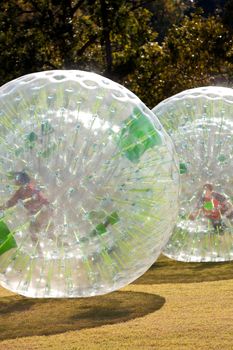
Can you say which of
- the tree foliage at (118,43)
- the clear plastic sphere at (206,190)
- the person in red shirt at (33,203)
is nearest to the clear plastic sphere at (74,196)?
the person in red shirt at (33,203)

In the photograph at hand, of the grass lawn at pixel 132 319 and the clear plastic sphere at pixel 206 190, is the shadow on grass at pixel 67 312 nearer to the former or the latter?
the grass lawn at pixel 132 319

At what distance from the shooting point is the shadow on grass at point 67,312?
7.39 m

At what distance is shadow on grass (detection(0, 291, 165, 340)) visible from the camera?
7387 mm

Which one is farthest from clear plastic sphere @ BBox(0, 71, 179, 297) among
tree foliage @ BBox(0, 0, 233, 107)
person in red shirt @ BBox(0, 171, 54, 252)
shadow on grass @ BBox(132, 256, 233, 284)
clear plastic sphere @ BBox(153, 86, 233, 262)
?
tree foliage @ BBox(0, 0, 233, 107)

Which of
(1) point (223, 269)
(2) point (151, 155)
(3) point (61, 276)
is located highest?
(2) point (151, 155)

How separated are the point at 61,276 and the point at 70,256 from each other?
18 cm

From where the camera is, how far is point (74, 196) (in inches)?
283

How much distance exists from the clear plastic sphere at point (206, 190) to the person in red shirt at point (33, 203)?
256 centimetres

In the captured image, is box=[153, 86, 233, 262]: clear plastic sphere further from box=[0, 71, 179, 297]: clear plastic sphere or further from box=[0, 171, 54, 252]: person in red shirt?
box=[0, 171, 54, 252]: person in red shirt

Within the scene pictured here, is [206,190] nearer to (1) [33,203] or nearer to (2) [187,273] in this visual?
(2) [187,273]

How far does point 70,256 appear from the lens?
7145 millimetres

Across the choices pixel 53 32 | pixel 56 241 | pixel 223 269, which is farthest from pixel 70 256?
pixel 53 32

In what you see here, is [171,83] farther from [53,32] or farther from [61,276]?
[61,276]

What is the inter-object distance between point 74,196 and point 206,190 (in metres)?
2.65
